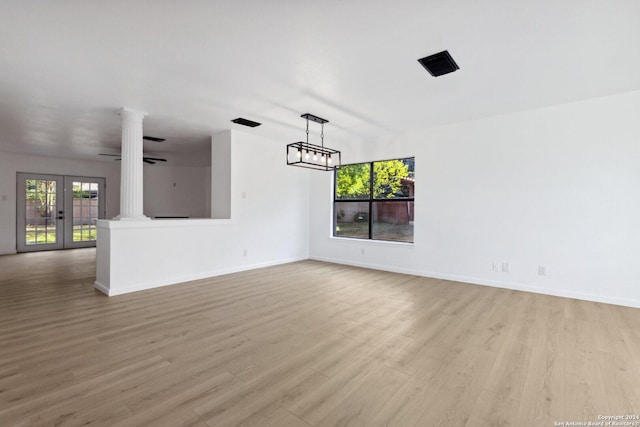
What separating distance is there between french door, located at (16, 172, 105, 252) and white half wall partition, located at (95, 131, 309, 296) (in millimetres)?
5273

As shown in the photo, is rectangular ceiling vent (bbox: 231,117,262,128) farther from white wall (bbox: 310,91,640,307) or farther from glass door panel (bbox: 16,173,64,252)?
glass door panel (bbox: 16,173,64,252)

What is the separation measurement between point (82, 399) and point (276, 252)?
14.2ft

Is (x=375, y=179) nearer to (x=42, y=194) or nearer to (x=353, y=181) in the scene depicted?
(x=353, y=181)

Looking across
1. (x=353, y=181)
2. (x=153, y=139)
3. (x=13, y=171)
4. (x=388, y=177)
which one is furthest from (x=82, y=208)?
(x=388, y=177)

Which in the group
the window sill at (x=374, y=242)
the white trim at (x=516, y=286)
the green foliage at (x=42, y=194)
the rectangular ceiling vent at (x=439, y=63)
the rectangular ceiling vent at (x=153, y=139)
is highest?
the rectangular ceiling vent at (x=153, y=139)

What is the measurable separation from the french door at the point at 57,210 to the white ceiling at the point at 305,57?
4096 millimetres

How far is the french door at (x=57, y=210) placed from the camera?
7.46 m

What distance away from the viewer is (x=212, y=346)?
2.46 m

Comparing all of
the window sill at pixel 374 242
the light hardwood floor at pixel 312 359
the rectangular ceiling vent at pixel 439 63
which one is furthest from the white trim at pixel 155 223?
the rectangular ceiling vent at pixel 439 63

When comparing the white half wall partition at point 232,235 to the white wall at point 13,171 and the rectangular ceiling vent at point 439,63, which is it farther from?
the white wall at point 13,171

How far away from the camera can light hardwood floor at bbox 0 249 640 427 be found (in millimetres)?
1676

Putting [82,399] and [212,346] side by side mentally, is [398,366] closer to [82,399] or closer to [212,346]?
[212,346]

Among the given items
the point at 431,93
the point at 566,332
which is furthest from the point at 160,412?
the point at 431,93

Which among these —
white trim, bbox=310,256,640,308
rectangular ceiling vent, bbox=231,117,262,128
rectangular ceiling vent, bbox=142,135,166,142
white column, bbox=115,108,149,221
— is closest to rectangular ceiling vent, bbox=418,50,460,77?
rectangular ceiling vent, bbox=231,117,262,128
